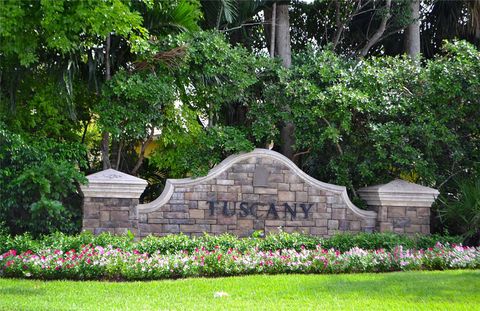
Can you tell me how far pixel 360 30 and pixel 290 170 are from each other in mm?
6927

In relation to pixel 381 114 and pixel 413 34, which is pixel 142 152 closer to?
pixel 381 114

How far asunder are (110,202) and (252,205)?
2694mm

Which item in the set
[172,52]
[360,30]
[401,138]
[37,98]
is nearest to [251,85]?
[172,52]

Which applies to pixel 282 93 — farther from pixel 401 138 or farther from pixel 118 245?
pixel 118 245

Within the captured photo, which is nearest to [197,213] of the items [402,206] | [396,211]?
[396,211]

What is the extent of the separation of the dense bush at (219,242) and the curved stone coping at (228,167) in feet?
2.51

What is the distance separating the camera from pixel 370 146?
13.7 metres

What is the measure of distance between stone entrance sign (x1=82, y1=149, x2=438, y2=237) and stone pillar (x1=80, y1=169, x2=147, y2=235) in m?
0.02

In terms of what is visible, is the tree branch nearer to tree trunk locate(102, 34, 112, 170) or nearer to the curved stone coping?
tree trunk locate(102, 34, 112, 170)

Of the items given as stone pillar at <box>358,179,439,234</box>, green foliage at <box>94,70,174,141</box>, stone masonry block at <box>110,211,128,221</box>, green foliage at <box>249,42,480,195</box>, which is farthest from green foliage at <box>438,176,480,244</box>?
stone masonry block at <box>110,211,128,221</box>

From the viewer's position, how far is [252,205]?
12648mm

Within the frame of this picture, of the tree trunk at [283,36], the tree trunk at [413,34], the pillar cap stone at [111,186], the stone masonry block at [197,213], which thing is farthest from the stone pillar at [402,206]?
the tree trunk at [413,34]

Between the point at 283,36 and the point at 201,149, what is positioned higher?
the point at 283,36

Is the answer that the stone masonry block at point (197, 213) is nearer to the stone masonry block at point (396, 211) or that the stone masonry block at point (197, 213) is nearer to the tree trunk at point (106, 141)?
the tree trunk at point (106, 141)
